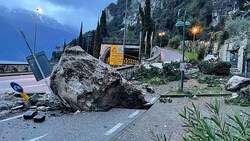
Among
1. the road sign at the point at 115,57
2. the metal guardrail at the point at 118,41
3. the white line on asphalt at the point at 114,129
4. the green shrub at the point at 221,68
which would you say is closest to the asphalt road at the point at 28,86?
the white line on asphalt at the point at 114,129

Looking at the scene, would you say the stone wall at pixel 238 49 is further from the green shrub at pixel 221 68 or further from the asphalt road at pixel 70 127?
the asphalt road at pixel 70 127

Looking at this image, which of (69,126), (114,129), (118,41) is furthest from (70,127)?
(118,41)

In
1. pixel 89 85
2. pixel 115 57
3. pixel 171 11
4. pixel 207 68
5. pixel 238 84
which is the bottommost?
pixel 238 84

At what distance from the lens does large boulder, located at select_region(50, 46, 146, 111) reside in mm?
10391

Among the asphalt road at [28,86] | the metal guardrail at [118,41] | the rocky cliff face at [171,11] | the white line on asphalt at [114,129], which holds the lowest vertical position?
the white line on asphalt at [114,129]

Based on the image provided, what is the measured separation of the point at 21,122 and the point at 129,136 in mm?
3433

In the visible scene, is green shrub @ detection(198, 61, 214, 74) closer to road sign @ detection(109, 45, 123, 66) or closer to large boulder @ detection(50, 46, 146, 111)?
road sign @ detection(109, 45, 123, 66)

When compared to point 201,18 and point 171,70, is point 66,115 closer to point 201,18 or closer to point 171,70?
point 171,70

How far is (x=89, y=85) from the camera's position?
1060 cm

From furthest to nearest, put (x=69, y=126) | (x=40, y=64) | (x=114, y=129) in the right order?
1. (x=40, y=64)
2. (x=69, y=126)
3. (x=114, y=129)

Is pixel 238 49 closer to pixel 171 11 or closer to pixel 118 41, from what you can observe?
pixel 118 41

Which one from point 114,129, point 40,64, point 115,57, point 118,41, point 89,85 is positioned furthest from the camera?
point 118,41

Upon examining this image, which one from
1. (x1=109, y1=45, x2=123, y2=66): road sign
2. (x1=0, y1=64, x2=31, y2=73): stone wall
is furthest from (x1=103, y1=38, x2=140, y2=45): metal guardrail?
(x1=0, y1=64, x2=31, y2=73): stone wall

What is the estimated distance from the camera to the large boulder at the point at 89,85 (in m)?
10.4
